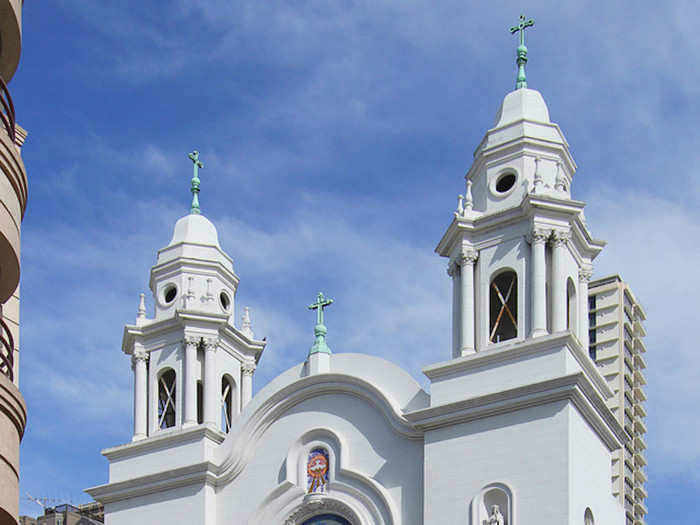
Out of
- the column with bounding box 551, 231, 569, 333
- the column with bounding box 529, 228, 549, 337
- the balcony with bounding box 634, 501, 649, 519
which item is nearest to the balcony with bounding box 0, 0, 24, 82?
the column with bounding box 529, 228, 549, 337

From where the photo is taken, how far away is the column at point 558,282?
28.4 meters

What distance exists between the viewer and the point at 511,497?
2689 centimetres

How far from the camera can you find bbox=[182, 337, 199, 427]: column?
32000mm

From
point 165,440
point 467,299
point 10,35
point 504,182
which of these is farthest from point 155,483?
point 10,35

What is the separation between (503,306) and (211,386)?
7.00m

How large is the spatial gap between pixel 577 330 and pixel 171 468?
8771mm

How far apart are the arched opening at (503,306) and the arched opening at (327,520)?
4495 mm

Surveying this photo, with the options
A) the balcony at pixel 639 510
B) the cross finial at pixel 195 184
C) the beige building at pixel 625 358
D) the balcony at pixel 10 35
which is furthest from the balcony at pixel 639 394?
the balcony at pixel 10 35

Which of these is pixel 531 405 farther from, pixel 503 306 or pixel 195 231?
pixel 195 231

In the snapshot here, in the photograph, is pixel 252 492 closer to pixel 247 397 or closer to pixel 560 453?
Result: pixel 247 397

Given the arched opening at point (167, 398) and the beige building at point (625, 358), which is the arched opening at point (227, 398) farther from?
the beige building at point (625, 358)

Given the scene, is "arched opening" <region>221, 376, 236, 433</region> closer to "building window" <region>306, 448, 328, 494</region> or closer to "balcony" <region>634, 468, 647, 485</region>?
"building window" <region>306, 448, 328, 494</region>

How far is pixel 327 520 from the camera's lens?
96.9ft

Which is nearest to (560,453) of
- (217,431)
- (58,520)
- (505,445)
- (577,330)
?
(505,445)
